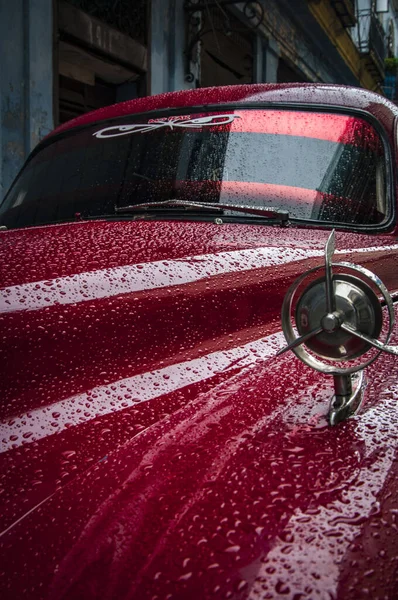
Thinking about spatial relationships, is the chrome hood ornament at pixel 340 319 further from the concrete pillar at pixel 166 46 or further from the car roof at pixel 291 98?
the concrete pillar at pixel 166 46

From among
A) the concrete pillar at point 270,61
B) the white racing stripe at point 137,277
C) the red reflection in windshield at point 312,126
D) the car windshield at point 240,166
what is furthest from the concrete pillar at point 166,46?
the white racing stripe at point 137,277

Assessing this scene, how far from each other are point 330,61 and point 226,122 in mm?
15771

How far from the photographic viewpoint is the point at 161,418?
113 cm

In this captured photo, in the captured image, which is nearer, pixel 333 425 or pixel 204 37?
pixel 333 425

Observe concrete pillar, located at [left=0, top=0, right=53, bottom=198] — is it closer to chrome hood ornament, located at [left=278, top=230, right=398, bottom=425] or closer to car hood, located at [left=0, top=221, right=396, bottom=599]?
car hood, located at [left=0, top=221, right=396, bottom=599]

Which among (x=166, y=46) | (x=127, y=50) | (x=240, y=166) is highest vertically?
(x=166, y=46)

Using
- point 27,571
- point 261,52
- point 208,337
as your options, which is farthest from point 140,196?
point 261,52

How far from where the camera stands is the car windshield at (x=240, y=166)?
1.85 meters

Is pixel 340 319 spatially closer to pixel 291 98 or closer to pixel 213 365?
pixel 213 365

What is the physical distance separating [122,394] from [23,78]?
5739 millimetres

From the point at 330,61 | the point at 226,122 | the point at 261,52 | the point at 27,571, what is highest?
the point at 330,61

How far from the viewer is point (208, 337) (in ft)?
4.49

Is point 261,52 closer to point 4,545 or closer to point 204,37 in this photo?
point 204,37

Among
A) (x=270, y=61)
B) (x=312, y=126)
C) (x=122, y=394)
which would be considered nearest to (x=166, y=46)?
(x=270, y=61)
